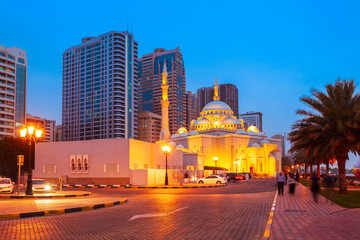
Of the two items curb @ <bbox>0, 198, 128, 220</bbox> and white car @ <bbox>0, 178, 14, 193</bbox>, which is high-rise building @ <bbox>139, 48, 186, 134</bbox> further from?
curb @ <bbox>0, 198, 128, 220</bbox>

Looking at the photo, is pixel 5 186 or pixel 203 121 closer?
pixel 5 186

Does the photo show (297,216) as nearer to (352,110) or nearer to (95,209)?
(95,209)

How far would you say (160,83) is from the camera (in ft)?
589

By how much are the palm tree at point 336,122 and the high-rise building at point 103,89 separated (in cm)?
10369

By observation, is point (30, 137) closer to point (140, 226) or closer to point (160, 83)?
point (140, 226)

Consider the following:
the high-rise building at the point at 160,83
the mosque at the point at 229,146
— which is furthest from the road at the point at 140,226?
the high-rise building at the point at 160,83

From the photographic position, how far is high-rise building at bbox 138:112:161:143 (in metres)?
159

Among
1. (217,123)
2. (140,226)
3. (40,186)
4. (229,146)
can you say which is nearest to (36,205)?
(140,226)

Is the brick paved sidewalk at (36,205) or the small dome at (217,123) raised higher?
the small dome at (217,123)

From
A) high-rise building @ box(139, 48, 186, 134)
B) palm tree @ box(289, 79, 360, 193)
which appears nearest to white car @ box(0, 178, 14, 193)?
palm tree @ box(289, 79, 360, 193)

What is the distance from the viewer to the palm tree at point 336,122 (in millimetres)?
22028

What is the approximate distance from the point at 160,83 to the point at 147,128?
2953cm

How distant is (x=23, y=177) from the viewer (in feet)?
151

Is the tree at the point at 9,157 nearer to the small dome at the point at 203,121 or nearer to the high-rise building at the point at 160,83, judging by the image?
the small dome at the point at 203,121
